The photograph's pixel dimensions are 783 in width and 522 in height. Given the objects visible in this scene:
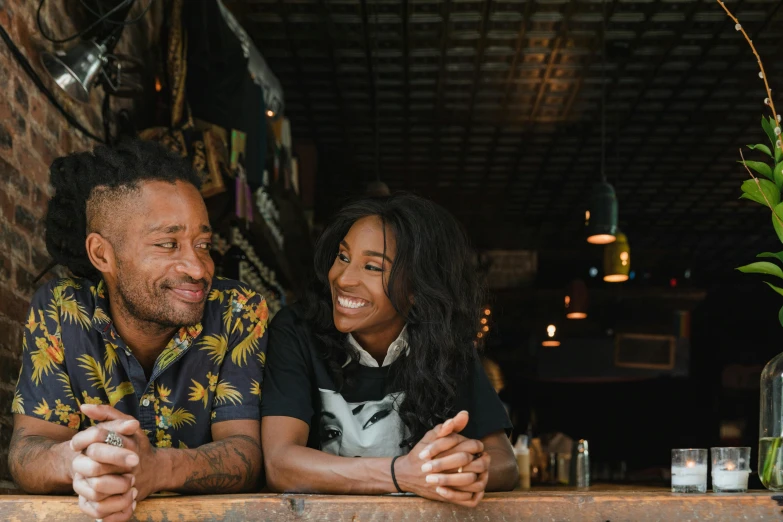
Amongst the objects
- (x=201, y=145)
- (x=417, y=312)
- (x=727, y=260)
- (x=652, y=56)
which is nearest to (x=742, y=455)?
(x=417, y=312)

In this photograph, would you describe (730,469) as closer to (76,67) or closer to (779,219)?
(779,219)

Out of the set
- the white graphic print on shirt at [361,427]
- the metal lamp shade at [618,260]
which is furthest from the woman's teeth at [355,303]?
the metal lamp shade at [618,260]

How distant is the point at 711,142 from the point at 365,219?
5.91 meters

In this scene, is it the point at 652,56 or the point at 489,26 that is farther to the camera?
the point at 652,56

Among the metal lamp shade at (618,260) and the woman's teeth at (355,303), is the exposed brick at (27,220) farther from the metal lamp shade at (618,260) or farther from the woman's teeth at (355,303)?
the metal lamp shade at (618,260)

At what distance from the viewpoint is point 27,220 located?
2.96 metres

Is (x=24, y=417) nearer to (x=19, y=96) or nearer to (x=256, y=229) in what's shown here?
(x=19, y=96)

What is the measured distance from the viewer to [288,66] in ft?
20.6

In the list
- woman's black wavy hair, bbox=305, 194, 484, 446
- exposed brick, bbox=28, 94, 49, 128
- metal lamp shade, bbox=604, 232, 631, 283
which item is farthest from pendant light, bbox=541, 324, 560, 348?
exposed brick, bbox=28, 94, 49, 128

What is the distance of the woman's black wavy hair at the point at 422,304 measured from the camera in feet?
8.04

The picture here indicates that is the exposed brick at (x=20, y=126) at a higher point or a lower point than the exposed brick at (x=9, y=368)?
higher

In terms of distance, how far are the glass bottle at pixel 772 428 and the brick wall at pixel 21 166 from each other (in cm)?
209

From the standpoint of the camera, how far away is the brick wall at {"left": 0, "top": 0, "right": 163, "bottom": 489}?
2.75 meters

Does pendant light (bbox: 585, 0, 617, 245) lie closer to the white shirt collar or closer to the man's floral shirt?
the white shirt collar
